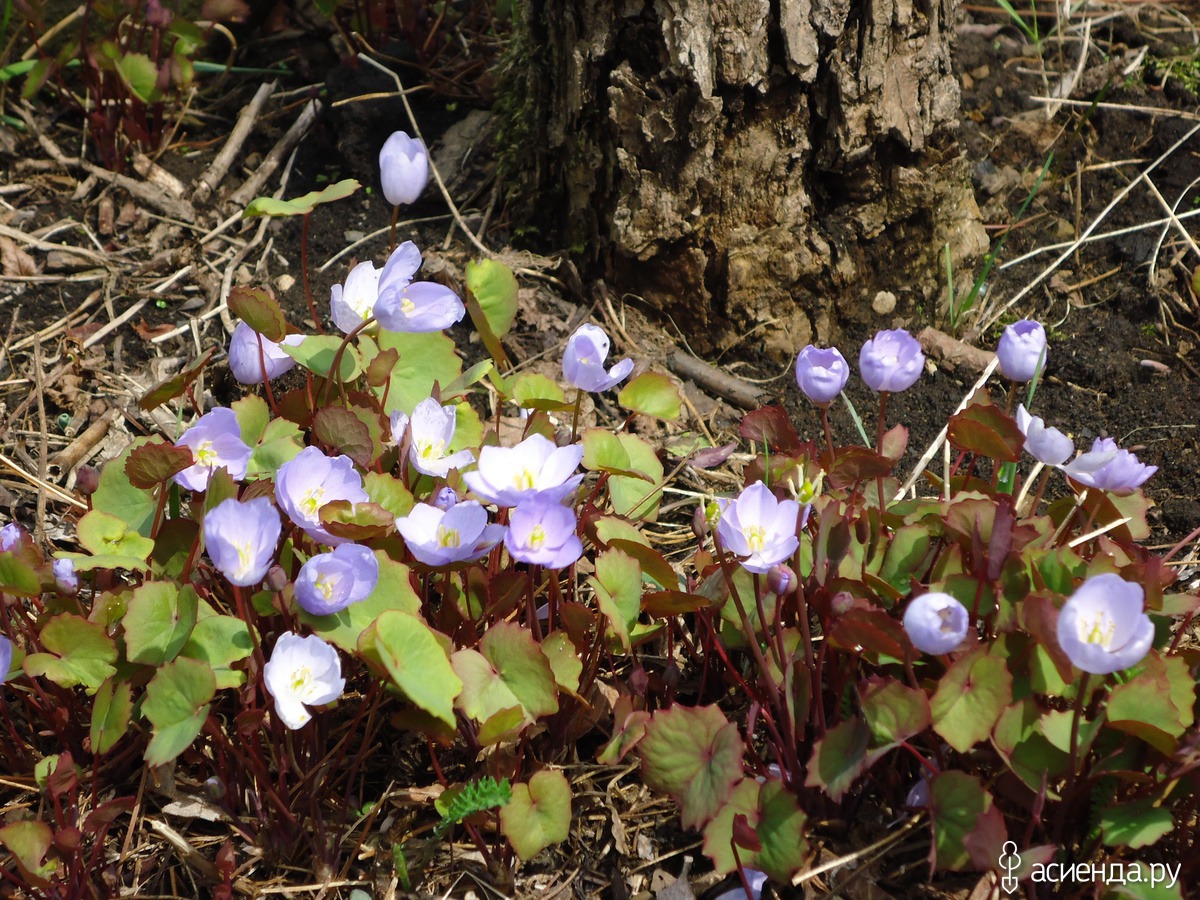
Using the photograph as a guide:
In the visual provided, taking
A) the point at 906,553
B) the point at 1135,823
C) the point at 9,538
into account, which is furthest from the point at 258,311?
the point at 1135,823

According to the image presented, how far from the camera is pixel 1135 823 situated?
1.29 meters

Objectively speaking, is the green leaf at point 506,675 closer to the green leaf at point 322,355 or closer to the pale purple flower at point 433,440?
the pale purple flower at point 433,440

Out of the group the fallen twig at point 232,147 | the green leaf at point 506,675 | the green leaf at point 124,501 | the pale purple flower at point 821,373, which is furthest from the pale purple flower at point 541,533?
the fallen twig at point 232,147

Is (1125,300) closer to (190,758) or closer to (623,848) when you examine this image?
(623,848)

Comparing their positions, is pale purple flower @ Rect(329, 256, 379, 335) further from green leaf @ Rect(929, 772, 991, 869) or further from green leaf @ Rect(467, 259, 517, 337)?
green leaf @ Rect(929, 772, 991, 869)

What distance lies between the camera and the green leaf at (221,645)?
1443 mm

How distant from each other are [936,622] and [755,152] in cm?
141

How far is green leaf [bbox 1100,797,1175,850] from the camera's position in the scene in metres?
1.28

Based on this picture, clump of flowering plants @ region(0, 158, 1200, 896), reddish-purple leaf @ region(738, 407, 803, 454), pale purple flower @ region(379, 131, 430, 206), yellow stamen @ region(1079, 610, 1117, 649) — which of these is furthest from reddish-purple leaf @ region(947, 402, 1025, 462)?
pale purple flower @ region(379, 131, 430, 206)

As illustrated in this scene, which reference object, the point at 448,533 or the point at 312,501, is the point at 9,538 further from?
the point at 448,533

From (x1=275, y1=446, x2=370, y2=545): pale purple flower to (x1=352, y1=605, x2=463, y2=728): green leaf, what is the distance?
0.19m

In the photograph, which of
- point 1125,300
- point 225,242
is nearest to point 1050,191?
point 1125,300

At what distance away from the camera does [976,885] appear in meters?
1.46

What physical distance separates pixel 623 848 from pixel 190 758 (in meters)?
0.70
